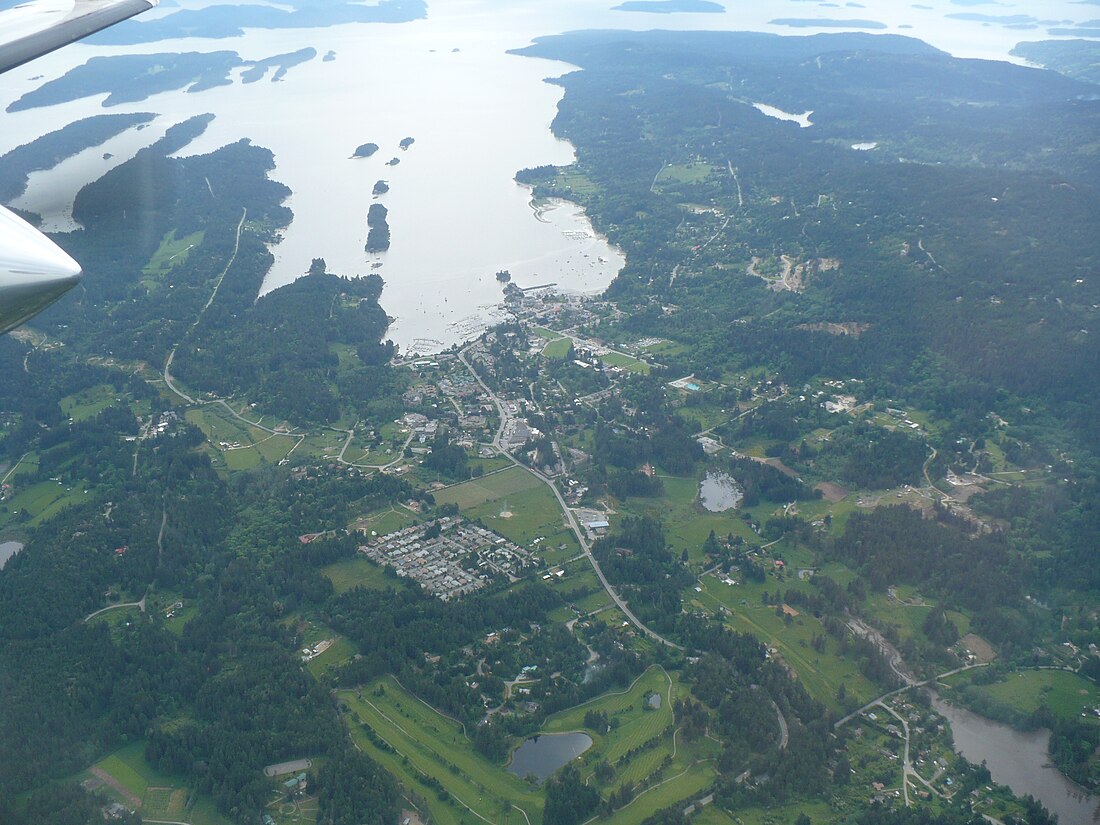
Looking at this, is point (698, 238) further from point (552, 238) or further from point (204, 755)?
point (204, 755)

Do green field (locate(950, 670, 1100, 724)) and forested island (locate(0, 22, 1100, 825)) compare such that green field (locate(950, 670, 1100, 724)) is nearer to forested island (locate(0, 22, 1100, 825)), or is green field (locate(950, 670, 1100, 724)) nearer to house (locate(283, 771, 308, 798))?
forested island (locate(0, 22, 1100, 825))

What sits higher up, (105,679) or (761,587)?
(105,679)

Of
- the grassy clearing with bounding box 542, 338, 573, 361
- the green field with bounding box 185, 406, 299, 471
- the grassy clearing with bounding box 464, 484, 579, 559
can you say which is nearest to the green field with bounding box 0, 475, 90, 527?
the green field with bounding box 185, 406, 299, 471

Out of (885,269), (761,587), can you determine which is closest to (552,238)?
(885,269)

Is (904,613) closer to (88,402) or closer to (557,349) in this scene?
(557,349)

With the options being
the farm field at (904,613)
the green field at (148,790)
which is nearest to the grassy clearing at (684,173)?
the farm field at (904,613)

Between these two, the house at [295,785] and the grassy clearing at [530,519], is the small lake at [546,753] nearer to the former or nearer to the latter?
the house at [295,785]
